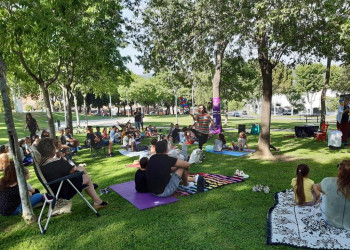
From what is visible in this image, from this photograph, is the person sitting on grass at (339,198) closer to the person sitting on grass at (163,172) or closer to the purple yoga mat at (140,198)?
the person sitting on grass at (163,172)

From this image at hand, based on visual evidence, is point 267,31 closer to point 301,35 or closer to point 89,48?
point 301,35

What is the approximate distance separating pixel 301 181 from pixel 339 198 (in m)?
0.98

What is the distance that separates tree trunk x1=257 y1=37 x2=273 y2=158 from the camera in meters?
9.27

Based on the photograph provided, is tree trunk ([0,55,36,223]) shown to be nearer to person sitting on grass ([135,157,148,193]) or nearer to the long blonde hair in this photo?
person sitting on grass ([135,157,148,193])

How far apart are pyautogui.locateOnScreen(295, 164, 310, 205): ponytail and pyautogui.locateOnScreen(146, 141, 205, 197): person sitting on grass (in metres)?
2.16

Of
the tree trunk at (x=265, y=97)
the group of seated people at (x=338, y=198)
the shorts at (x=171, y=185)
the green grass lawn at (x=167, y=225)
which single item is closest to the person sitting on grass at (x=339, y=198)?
the group of seated people at (x=338, y=198)

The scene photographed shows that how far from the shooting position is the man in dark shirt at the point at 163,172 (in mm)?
5457

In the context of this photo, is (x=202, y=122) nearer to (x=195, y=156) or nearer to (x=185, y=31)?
(x=195, y=156)

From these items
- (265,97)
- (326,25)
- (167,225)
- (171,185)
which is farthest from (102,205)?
(326,25)

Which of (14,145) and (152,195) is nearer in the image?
(14,145)

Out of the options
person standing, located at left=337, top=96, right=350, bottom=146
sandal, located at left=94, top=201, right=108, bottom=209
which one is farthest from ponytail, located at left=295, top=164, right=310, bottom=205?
person standing, located at left=337, top=96, right=350, bottom=146

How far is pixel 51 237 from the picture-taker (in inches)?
168

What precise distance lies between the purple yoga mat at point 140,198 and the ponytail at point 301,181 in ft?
7.80

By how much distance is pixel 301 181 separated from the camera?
477 cm
